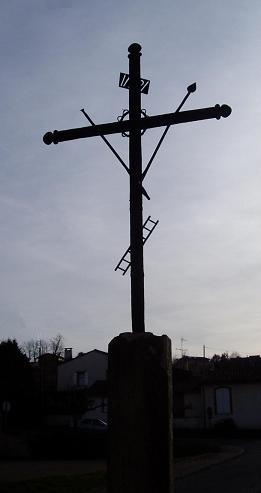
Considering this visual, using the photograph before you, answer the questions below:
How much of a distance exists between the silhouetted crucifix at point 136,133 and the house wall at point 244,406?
44.5 metres

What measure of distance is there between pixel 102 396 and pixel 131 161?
169ft

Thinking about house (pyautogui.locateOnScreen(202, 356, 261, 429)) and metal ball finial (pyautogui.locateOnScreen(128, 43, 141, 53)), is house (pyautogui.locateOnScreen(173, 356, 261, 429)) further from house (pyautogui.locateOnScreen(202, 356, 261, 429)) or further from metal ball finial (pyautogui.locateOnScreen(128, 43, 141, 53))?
metal ball finial (pyautogui.locateOnScreen(128, 43, 141, 53))

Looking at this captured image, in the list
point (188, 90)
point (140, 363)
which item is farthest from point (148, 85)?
point (140, 363)

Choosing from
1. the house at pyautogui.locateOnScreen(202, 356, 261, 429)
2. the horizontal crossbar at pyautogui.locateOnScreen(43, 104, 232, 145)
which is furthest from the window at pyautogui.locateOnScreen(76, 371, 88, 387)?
the horizontal crossbar at pyautogui.locateOnScreen(43, 104, 232, 145)

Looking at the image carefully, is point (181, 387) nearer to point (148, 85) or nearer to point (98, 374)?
point (98, 374)

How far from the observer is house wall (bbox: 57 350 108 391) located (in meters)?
63.3

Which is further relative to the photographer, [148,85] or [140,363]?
[148,85]

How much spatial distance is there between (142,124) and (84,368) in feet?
198

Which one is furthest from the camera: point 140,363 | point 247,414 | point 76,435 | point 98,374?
point 98,374

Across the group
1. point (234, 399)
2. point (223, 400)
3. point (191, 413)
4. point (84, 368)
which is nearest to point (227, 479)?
point (234, 399)

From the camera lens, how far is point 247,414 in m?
47.4

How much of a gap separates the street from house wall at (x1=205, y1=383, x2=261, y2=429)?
901 inches

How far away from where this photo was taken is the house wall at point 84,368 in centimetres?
6334

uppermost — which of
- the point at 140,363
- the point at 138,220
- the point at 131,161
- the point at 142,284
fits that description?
the point at 131,161
